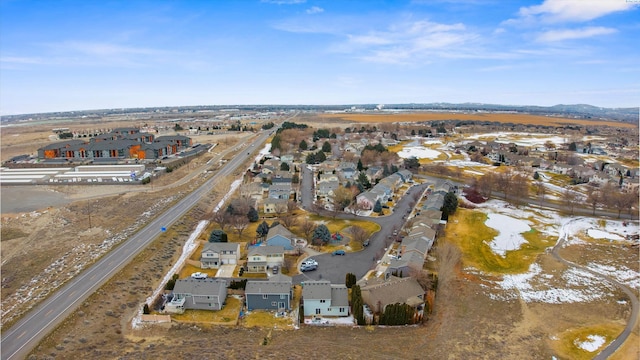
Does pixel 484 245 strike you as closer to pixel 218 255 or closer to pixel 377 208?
pixel 377 208

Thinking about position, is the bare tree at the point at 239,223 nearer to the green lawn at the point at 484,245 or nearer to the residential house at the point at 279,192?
the residential house at the point at 279,192

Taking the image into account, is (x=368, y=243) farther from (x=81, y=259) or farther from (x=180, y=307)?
(x=81, y=259)

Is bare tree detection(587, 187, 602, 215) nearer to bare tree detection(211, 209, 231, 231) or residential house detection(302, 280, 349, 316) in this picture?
residential house detection(302, 280, 349, 316)

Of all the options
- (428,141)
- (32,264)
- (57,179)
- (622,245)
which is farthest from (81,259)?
(428,141)

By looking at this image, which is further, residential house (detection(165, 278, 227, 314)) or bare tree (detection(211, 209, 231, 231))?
bare tree (detection(211, 209, 231, 231))

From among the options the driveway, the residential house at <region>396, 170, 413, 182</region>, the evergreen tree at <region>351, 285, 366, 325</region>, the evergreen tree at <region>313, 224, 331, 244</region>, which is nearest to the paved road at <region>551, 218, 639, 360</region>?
the evergreen tree at <region>351, 285, 366, 325</region>

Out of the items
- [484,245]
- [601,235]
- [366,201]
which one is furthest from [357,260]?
[601,235]
